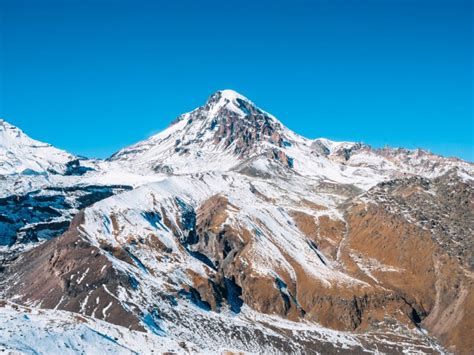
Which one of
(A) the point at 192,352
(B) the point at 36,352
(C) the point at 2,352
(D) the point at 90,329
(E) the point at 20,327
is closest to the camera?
(C) the point at 2,352

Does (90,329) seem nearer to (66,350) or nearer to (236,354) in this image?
(66,350)

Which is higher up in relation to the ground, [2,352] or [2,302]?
[2,302]

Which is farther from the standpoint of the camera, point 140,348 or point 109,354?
point 140,348

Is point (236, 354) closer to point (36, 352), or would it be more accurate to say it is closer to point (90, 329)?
point (90, 329)

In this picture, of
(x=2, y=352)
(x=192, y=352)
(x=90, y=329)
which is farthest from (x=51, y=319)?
(x=192, y=352)

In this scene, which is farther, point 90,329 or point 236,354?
point 236,354

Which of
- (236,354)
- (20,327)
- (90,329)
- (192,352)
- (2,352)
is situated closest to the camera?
(2,352)

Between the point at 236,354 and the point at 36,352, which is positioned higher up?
the point at 236,354

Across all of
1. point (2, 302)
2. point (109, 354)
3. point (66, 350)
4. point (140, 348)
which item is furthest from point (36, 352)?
point (2, 302)

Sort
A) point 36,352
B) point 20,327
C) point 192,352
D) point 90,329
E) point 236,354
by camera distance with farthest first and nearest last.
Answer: point 236,354, point 192,352, point 90,329, point 20,327, point 36,352
